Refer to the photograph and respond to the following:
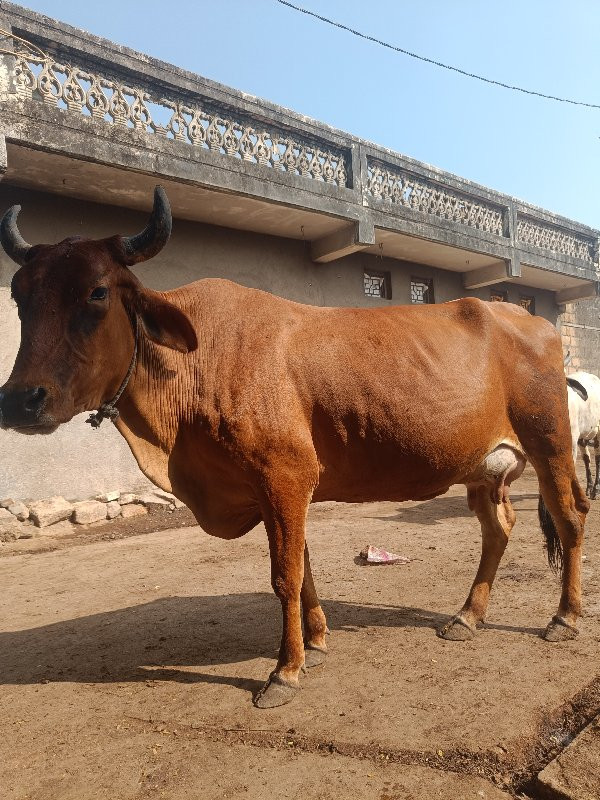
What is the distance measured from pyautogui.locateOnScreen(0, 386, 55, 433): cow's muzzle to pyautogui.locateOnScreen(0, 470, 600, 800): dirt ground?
55.7 inches

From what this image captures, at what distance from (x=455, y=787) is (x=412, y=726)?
1.44 feet

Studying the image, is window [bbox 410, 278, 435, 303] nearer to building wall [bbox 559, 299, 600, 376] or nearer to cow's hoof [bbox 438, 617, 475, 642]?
building wall [bbox 559, 299, 600, 376]

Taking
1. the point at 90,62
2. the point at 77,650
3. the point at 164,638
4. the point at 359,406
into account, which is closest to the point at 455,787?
the point at 359,406

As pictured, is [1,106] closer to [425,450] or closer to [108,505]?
[108,505]

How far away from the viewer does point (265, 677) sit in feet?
10.6

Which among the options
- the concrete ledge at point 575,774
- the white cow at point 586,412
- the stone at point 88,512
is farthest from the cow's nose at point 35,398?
the white cow at point 586,412

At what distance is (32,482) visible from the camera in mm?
7586

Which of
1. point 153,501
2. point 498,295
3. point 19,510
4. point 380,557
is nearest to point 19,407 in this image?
point 380,557

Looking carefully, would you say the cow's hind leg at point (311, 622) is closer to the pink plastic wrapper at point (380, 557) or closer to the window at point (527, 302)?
the pink plastic wrapper at point (380, 557)

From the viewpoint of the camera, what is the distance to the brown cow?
2.84 meters

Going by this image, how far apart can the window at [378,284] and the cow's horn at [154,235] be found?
→ 874 cm

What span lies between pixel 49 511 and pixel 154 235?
566 cm

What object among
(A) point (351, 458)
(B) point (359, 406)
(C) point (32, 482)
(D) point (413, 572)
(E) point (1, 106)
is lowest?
(D) point (413, 572)

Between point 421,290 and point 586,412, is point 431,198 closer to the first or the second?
point 421,290
